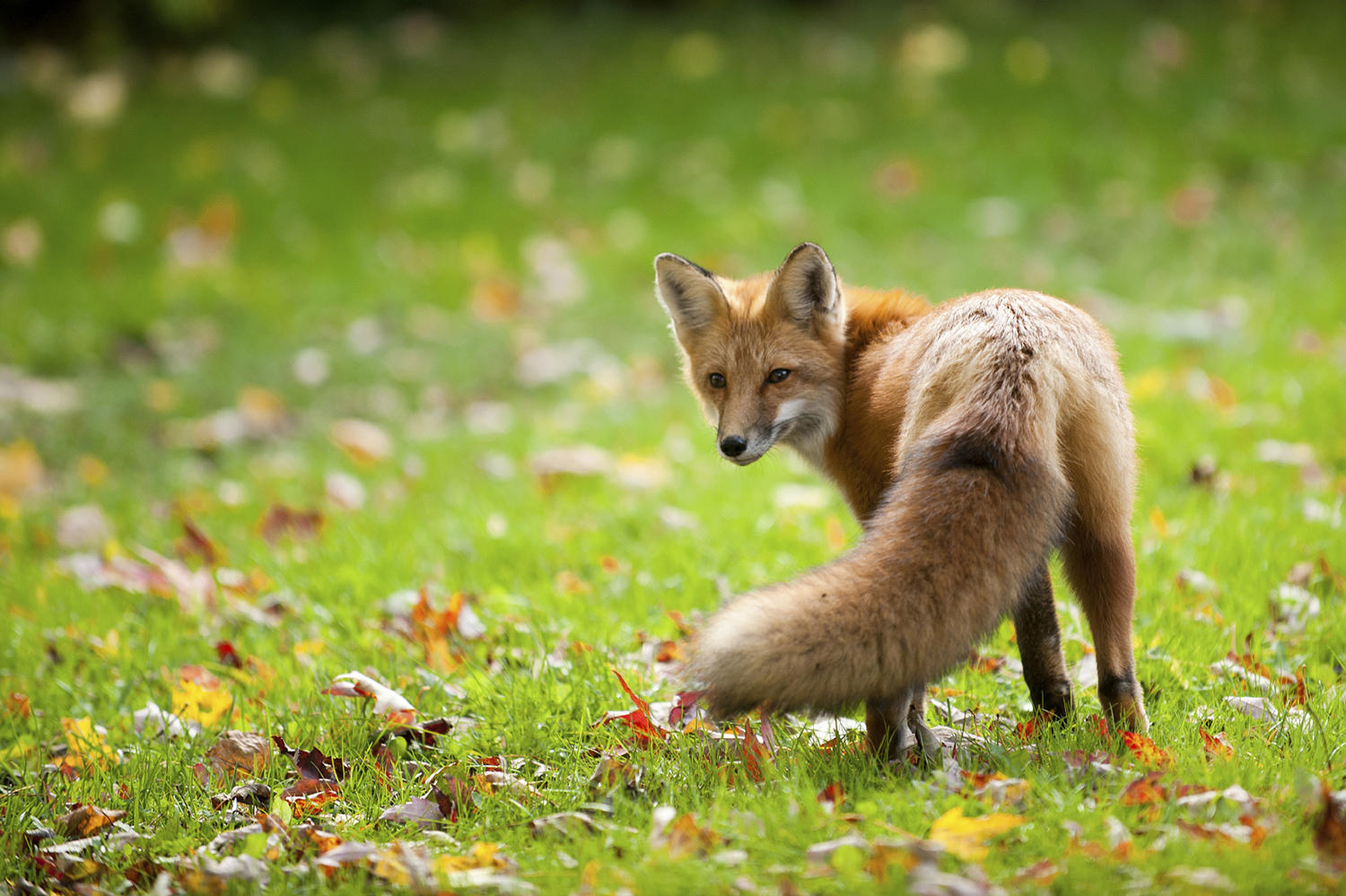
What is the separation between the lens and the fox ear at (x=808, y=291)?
3.54 meters

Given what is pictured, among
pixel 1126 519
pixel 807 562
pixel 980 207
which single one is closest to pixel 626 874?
pixel 1126 519

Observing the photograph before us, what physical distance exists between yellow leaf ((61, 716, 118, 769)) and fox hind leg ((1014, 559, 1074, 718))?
8.64 feet

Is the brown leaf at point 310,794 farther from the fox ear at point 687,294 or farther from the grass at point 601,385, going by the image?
the fox ear at point 687,294

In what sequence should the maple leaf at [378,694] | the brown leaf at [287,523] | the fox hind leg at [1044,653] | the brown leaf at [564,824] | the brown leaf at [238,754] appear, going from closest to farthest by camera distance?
the brown leaf at [564,824]
the fox hind leg at [1044,653]
the brown leaf at [238,754]
the maple leaf at [378,694]
the brown leaf at [287,523]

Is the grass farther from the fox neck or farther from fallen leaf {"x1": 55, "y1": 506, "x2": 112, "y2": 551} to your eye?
the fox neck

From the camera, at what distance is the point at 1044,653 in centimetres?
301

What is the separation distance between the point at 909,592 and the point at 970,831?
0.53 metres

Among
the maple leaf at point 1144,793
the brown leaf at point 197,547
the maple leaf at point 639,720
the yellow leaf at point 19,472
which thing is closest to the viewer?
the maple leaf at point 1144,793

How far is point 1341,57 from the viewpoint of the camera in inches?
470

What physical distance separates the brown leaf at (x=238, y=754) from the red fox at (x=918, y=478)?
1.53 meters

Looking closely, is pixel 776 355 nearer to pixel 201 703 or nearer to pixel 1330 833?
pixel 1330 833

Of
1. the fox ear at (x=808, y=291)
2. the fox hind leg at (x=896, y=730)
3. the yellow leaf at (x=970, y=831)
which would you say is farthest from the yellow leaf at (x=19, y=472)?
the yellow leaf at (x=970, y=831)

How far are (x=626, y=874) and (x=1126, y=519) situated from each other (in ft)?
4.97

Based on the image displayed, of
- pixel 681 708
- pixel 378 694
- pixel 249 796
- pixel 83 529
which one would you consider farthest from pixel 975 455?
pixel 83 529
